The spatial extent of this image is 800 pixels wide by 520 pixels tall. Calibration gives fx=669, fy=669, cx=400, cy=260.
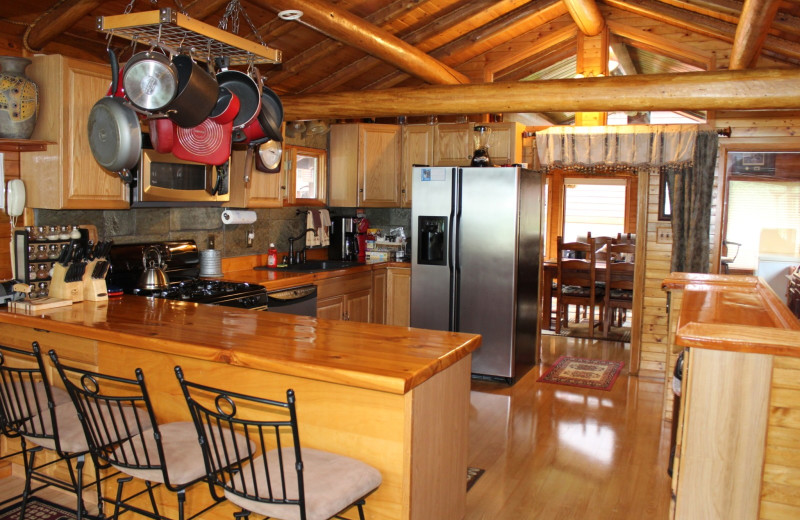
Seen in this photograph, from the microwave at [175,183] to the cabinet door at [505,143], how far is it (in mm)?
2441

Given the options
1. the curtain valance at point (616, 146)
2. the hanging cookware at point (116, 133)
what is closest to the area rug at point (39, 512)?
the hanging cookware at point (116, 133)

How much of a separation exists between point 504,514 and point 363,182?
359 cm

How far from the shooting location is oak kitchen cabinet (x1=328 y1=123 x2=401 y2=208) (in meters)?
5.98

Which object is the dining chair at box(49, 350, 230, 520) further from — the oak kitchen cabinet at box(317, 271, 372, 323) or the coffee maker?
the coffee maker

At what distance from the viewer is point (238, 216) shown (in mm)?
4895

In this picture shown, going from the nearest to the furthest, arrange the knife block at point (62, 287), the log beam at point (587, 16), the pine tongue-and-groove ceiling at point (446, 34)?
the knife block at point (62, 287), the pine tongue-and-groove ceiling at point (446, 34), the log beam at point (587, 16)

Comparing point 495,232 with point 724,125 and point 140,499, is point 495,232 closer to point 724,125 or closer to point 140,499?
point 724,125

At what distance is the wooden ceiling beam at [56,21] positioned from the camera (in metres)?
3.37

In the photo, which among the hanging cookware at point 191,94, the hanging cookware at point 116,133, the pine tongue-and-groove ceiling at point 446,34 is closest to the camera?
the hanging cookware at point 191,94

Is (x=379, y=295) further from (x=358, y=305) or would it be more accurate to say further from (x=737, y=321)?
(x=737, y=321)

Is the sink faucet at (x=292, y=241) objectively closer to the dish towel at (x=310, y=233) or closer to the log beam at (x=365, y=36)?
the dish towel at (x=310, y=233)

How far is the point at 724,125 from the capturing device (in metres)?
5.29

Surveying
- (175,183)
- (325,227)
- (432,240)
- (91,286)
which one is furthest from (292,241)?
(91,286)

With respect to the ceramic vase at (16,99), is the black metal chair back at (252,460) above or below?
below
